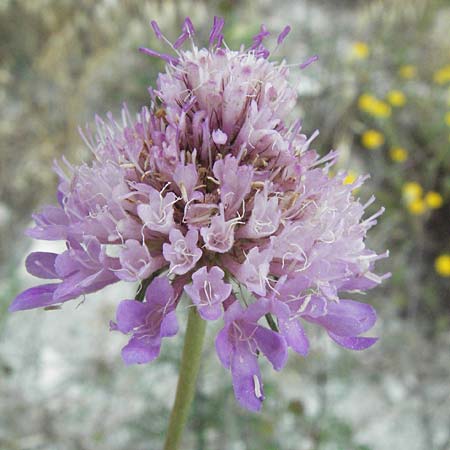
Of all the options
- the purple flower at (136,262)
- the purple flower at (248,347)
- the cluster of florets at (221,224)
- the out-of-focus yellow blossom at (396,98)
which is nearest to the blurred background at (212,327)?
the out-of-focus yellow blossom at (396,98)

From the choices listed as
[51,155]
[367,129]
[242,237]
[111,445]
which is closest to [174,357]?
[111,445]

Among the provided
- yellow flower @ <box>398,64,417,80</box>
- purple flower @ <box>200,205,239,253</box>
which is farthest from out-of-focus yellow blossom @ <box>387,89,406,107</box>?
purple flower @ <box>200,205,239,253</box>

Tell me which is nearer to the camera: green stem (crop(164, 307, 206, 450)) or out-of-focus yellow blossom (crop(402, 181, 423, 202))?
green stem (crop(164, 307, 206, 450))

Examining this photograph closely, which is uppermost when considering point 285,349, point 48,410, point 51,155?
point 51,155

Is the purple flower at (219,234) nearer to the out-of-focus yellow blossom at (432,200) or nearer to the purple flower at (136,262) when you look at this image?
the purple flower at (136,262)

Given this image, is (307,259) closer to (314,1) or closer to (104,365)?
(104,365)

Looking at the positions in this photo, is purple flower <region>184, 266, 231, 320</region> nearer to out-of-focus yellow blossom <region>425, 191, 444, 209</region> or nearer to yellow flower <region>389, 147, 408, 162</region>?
out-of-focus yellow blossom <region>425, 191, 444, 209</region>
